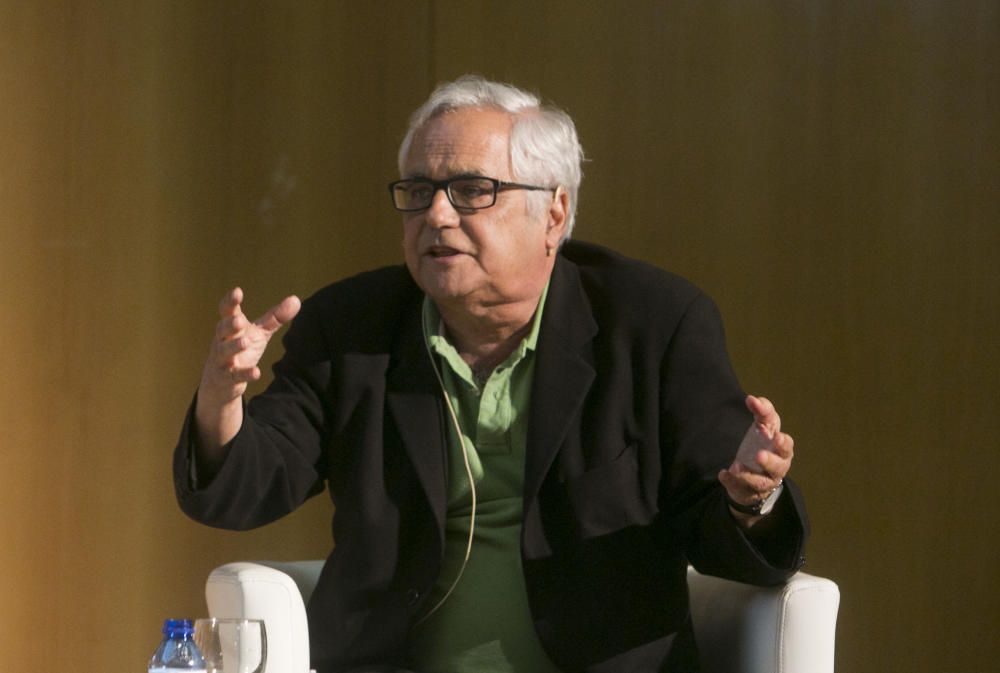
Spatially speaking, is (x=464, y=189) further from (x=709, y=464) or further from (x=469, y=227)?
(x=709, y=464)

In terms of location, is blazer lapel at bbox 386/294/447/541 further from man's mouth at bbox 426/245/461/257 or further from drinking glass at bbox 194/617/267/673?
drinking glass at bbox 194/617/267/673

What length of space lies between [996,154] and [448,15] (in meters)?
1.45

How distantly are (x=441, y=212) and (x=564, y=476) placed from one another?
1.59 feet

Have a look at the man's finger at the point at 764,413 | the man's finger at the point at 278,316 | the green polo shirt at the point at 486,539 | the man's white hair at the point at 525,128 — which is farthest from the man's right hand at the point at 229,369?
the man's finger at the point at 764,413

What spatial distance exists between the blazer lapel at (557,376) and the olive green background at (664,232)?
1.18 m

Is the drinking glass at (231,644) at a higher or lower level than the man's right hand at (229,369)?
lower

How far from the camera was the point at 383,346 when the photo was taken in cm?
247

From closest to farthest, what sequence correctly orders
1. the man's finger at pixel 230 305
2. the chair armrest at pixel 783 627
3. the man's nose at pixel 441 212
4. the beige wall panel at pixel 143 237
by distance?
the man's finger at pixel 230 305, the chair armrest at pixel 783 627, the man's nose at pixel 441 212, the beige wall panel at pixel 143 237

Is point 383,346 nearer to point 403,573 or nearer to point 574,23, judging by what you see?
point 403,573

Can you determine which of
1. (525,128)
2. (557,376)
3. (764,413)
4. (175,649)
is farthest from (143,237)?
(764,413)

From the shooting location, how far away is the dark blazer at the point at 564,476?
7.29 feet

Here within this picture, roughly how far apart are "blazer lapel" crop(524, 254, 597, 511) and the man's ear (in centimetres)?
7

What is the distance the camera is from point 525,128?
7.89 ft

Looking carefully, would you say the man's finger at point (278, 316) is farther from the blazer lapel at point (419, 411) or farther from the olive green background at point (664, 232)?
the olive green background at point (664, 232)
